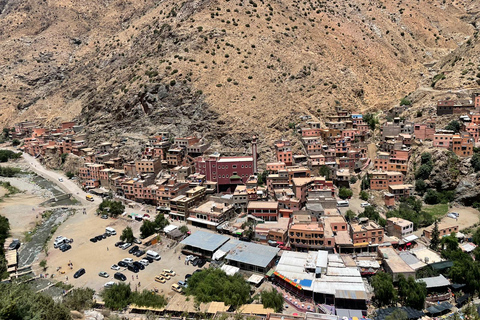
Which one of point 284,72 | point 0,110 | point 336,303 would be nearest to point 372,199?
point 336,303

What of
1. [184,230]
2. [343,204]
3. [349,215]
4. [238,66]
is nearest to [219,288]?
[184,230]

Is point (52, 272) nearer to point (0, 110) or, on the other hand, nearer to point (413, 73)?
point (413, 73)

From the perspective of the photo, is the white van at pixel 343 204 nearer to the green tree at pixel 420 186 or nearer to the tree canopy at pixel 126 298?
the green tree at pixel 420 186

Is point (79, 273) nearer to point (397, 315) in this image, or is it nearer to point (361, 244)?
point (361, 244)

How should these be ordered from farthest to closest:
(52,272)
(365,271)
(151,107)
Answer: (151,107) → (52,272) → (365,271)

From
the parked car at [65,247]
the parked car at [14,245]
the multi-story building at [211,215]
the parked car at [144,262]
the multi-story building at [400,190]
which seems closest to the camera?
the parked car at [144,262]

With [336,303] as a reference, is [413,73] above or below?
Result: above

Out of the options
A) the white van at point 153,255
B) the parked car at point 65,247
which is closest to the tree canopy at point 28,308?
the white van at point 153,255
